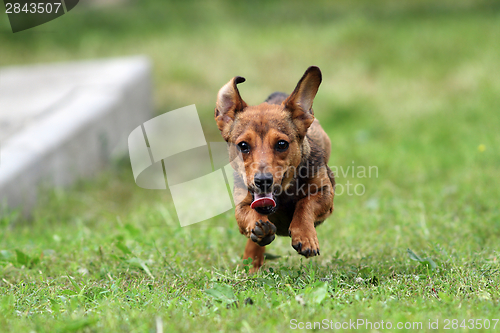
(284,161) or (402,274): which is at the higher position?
(284,161)

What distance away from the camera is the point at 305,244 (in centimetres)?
287

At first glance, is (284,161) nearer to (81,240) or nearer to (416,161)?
(81,240)

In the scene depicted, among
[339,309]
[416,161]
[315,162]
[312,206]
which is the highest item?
[315,162]

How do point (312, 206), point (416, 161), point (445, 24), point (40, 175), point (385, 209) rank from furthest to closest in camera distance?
point (445, 24) → point (416, 161) → point (40, 175) → point (385, 209) → point (312, 206)

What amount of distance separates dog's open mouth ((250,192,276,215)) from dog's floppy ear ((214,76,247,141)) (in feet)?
1.63

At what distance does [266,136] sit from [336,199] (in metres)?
3.24

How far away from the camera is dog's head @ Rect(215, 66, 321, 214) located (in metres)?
2.78

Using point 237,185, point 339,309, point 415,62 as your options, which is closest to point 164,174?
point 237,185

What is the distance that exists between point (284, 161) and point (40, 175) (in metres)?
3.69

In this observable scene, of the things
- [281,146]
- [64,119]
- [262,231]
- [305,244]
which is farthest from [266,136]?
[64,119]

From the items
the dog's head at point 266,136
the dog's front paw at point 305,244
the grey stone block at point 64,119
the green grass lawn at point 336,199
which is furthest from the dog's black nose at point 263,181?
the grey stone block at point 64,119

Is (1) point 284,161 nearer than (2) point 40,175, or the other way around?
(1) point 284,161

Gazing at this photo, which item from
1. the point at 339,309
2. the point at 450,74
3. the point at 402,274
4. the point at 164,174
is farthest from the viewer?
the point at 450,74

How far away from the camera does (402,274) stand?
336 cm
